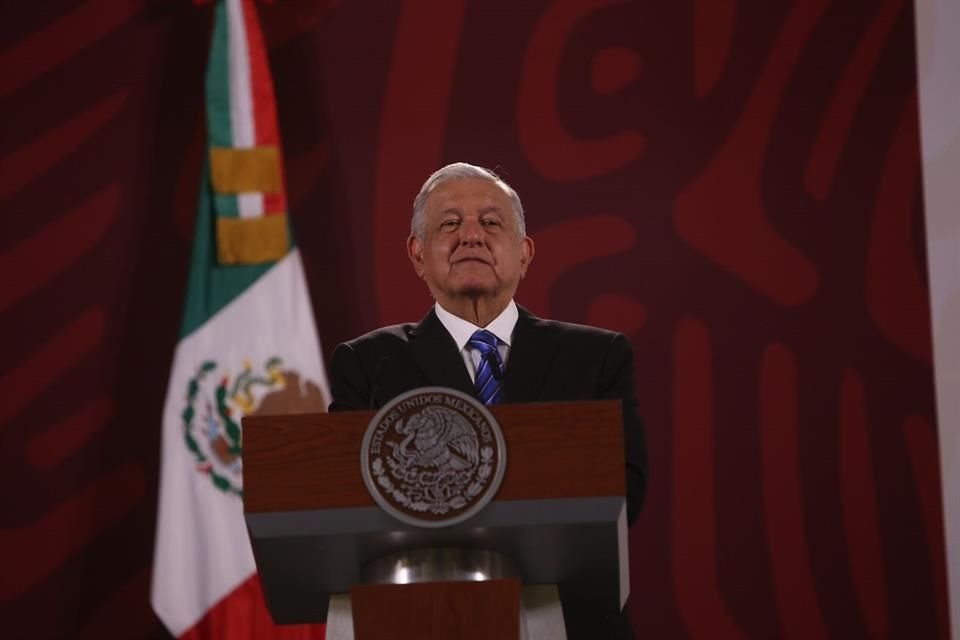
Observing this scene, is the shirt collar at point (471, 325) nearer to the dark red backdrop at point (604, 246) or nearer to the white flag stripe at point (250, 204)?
the dark red backdrop at point (604, 246)

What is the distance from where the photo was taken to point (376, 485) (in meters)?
1.69

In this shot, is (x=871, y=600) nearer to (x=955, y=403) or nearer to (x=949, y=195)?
(x=955, y=403)

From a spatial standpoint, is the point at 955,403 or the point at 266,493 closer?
the point at 266,493

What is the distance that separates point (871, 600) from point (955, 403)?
0.66 metres

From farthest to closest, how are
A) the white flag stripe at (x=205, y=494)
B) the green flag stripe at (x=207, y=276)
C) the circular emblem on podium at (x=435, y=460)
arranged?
1. the green flag stripe at (x=207, y=276)
2. the white flag stripe at (x=205, y=494)
3. the circular emblem on podium at (x=435, y=460)

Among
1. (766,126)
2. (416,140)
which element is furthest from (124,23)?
(766,126)

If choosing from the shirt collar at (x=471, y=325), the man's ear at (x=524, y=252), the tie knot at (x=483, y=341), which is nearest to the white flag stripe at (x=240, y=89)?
the man's ear at (x=524, y=252)

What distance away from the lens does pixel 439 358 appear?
2.32 metres

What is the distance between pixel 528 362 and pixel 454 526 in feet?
2.10

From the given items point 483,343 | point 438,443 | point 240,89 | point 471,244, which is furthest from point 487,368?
point 240,89

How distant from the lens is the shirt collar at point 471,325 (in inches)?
95.2

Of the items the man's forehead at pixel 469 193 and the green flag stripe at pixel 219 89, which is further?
the green flag stripe at pixel 219 89

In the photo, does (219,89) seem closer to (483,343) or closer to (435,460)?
(483,343)

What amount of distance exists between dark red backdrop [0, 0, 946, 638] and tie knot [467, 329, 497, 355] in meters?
1.89
